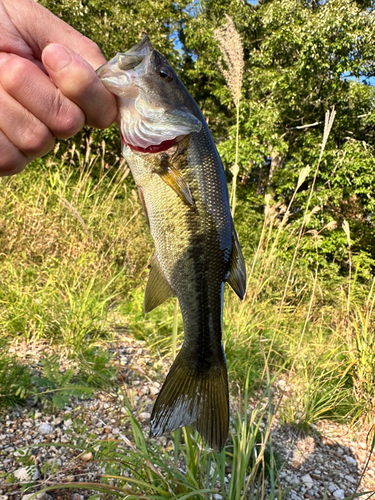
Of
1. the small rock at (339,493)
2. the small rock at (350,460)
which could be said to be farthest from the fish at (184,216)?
the small rock at (350,460)

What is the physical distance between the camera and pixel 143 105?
4.26 feet

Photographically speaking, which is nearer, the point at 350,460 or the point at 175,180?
the point at 175,180

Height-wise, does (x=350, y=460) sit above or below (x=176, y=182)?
below

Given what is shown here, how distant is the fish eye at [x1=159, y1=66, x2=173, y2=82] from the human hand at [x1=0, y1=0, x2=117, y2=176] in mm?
200

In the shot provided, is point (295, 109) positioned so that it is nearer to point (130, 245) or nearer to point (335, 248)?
point (335, 248)

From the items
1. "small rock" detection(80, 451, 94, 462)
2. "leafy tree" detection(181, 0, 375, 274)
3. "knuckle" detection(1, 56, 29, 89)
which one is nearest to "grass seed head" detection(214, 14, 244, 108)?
"knuckle" detection(1, 56, 29, 89)

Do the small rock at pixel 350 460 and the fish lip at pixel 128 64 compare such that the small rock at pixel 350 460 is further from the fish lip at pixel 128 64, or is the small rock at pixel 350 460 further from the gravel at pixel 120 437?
the fish lip at pixel 128 64

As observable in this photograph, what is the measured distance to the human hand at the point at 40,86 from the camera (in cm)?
126

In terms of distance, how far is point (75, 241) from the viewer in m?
4.01

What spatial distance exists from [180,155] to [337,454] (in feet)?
9.14

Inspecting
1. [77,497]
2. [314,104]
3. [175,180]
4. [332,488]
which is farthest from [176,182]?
[314,104]

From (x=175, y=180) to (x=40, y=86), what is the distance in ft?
1.88

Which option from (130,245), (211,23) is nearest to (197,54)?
(211,23)

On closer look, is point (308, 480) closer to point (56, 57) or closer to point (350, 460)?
point (350, 460)
